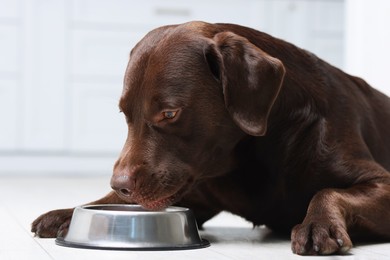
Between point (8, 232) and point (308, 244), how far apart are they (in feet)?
2.89

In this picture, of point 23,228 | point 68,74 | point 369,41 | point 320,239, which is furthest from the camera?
point 68,74

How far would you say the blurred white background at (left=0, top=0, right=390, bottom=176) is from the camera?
17.4 feet

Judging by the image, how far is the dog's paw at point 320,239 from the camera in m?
1.77

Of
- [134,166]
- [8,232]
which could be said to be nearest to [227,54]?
[134,166]

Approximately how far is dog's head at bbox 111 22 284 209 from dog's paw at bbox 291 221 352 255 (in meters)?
0.27

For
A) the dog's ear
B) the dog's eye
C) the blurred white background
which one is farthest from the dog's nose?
the blurred white background

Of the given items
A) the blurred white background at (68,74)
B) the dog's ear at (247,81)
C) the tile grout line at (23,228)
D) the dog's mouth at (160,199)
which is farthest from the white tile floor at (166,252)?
the blurred white background at (68,74)

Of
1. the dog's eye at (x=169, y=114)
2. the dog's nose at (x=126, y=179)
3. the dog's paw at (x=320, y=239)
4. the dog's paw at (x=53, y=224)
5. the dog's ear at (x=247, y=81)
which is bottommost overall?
the dog's paw at (x=53, y=224)

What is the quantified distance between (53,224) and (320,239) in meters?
0.74

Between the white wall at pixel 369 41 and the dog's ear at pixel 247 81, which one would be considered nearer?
the dog's ear at pixel 247 81

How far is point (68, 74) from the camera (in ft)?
17.7

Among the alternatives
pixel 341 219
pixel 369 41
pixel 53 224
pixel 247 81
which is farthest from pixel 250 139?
pixel 369 41

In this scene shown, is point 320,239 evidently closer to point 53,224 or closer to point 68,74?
point 53,224

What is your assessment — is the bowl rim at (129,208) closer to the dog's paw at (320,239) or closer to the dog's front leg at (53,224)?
the dog's front leg at (53,224)
